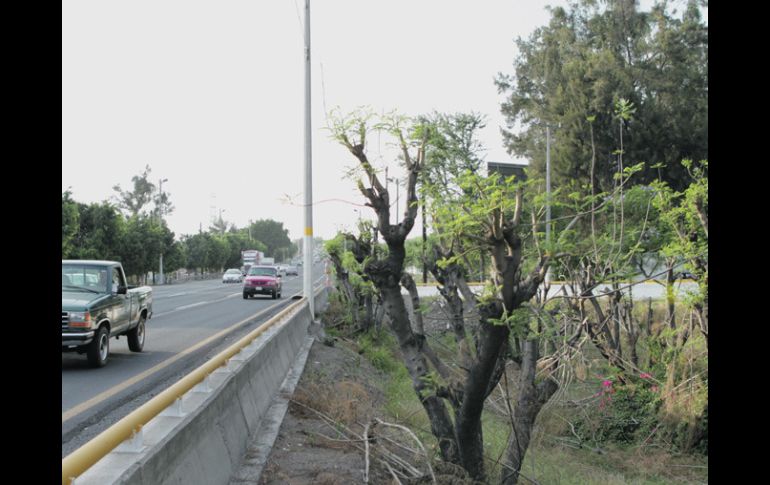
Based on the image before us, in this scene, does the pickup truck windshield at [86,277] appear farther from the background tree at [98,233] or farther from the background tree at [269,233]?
the background tree at [269,233]

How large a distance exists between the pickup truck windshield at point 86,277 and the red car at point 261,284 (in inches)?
932

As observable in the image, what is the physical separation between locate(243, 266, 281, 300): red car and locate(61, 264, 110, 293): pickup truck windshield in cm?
2368

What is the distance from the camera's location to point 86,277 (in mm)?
12273

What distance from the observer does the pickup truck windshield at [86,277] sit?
12.1 m

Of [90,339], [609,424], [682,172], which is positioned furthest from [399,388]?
[682,172]

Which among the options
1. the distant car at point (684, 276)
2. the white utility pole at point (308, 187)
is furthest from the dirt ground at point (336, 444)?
the white utility pole at point (308, 187)

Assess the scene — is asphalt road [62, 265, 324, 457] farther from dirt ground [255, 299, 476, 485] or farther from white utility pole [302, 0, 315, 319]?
white utility pole [302, 0, 315, 319]

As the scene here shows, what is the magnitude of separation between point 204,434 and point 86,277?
8048mm

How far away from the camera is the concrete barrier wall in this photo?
3.86 metres

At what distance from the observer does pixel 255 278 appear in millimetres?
36812

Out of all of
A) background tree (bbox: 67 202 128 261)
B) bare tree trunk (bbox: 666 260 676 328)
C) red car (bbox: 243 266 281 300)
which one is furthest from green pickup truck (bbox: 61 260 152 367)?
background tree (bbox: 67 202 128 261)

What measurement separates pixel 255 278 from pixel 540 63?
18.4 m
